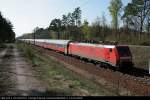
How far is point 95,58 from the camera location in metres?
33.2

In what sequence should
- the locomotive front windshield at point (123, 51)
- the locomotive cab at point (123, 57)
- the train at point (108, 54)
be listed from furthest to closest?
the locomotive front windshield at point (123, 51)
the train at point (108, 54)
the locomotive cab at point (123, 57)

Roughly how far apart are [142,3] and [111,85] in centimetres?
4541

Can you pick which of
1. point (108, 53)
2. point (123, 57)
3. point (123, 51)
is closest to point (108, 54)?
point (108, 53)

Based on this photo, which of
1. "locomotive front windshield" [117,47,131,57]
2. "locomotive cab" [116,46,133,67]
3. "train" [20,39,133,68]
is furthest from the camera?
"locomotive front windshield" [117,47,131,57]

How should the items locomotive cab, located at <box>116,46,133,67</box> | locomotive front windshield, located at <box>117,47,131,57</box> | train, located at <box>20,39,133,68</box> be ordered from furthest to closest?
1. locomotive front windshield, located at <box>117,47,131,57</box>
2. train, located at <box>20,39,133,68</box>
3. locomotive cab, located at <box>116,46,133,67</box>

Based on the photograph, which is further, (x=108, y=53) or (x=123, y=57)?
(x=108, y=53)

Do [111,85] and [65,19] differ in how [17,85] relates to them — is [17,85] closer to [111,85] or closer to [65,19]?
[111,85]

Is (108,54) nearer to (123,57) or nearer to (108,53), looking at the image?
(108,53)

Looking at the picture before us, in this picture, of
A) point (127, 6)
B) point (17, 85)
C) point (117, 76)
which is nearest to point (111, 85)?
point (117, 76)

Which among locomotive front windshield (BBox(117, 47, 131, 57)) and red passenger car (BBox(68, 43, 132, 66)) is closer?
red passenger car (BBox(68, 43, 132, 66))

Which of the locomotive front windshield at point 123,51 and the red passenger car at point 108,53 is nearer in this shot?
the red passenger car at point 108,53

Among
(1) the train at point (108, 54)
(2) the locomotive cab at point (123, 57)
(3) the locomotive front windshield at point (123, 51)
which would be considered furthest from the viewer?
(3) the locomotive front windshield at point (123, 51)

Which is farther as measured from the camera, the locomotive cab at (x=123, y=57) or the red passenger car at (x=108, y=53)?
the red passenger car at (x=108, y=53)

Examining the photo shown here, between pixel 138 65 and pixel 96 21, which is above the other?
pixel 96 21
